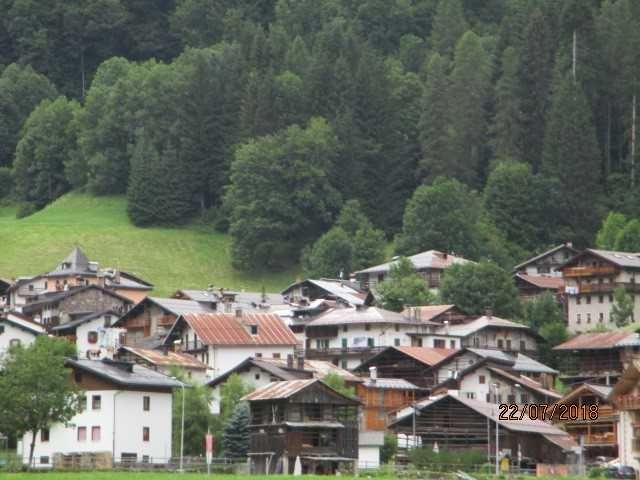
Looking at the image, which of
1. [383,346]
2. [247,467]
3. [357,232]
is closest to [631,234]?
[357,232]

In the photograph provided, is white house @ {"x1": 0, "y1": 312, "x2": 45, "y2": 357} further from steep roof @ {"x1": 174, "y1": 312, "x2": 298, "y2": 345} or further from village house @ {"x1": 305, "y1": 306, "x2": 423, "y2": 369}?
village house @ {"x1": 305, "y1": 306, "x2": 423, "y2": 369}

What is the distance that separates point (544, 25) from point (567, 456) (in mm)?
86462

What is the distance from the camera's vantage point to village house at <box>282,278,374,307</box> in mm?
151125

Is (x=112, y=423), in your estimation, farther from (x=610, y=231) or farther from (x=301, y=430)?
(x=610, y=231)

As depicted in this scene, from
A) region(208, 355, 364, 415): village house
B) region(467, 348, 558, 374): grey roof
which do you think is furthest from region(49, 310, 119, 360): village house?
region(467, 348, 558, 374): grey roof

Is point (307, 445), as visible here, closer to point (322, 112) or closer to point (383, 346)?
point (383, 346)

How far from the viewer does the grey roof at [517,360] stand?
429ft

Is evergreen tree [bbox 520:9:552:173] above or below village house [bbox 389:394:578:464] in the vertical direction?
above

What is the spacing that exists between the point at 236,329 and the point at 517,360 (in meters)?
17.8

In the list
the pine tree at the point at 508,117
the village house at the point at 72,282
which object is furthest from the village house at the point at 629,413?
the pine tree at the point at 508,117

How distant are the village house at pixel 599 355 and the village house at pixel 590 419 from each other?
10.4 m

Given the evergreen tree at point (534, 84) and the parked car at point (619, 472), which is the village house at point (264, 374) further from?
the evergreen tree at point (534, 84)

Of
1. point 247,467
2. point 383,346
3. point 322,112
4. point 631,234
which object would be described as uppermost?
point 322,112

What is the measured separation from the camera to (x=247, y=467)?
99.6 meters
